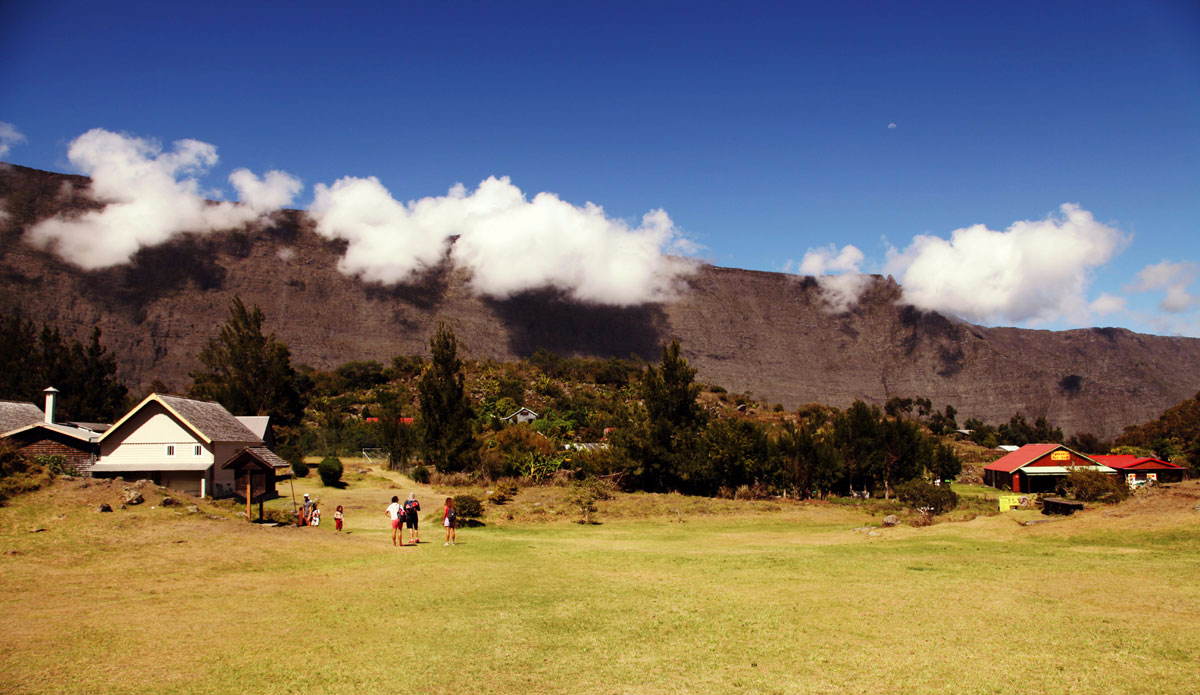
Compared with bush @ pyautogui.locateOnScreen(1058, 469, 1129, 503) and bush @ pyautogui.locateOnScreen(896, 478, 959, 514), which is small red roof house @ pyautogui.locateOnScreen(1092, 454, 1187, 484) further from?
bush @ pyautogui.locateOnScreen(896, 478, 959, 514)

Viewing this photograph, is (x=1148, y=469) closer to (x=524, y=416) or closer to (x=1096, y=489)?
(x=1096, y=489)

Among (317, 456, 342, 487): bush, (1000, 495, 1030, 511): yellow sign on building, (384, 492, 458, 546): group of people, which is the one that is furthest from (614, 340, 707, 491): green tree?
(384, 492, 458, 546): group of people

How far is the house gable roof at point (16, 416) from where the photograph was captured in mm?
28131

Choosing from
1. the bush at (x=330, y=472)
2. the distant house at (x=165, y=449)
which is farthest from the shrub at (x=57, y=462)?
the bush at (x=330, y=472)

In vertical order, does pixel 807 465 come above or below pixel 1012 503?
above

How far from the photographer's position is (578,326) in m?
120

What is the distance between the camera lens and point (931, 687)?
7047mm

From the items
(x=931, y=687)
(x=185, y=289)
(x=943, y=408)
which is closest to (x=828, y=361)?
(x=943, y=408)

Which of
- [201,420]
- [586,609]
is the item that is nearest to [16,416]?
[201,420]

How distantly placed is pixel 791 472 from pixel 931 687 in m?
29.5

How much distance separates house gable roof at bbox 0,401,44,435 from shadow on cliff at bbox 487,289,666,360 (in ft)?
255

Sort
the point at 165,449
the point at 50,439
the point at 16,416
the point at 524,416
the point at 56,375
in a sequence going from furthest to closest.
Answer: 1. the point at 524,416
2. the point at 56,375
3. the point at 165,449
4. the point at 16,416
5. the point at 50,439

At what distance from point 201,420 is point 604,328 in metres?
91.9

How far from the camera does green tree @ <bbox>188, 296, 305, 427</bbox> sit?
4766 cm
